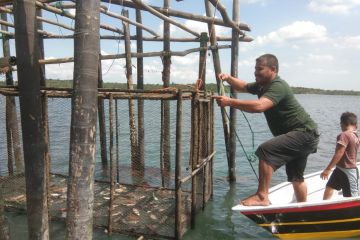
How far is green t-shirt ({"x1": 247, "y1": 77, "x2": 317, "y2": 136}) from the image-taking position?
20.2 ft

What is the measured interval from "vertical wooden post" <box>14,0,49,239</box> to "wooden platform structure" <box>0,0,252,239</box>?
0.01 meters

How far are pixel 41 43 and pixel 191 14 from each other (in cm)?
524

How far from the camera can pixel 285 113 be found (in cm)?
637

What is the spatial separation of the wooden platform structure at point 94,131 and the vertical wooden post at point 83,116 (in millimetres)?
10

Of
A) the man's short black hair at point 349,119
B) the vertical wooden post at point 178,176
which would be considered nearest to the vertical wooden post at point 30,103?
the vertical wooden post at point 178,176

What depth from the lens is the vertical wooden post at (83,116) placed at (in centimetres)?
393

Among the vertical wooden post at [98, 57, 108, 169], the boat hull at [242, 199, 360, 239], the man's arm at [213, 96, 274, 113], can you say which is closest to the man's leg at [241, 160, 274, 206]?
the boat hull at [242, 199, 360, 239]

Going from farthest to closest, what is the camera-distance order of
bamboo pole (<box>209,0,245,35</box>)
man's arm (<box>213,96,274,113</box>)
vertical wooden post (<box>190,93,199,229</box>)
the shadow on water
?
1. bamboo pole (<box>209,0,245,35</box>)
2. the shadow on water
3. vertical wooden post (<box>190,93,199,229</box>)
4. man's arm (<box>213,96,274,113</box>)

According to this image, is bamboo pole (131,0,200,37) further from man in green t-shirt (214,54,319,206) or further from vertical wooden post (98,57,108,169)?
vertical wooden post (98,57,108,169)

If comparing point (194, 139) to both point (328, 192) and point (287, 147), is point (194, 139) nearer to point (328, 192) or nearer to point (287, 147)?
point (287, 147)

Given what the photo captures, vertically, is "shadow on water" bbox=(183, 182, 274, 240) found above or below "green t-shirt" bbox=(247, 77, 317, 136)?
below

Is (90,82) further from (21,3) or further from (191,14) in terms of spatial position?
(191,14)

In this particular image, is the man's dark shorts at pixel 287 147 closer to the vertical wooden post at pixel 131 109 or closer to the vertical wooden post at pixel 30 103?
the vertical wooden post at pixel 30 103

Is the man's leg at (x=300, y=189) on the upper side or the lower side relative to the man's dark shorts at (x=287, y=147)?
lower
